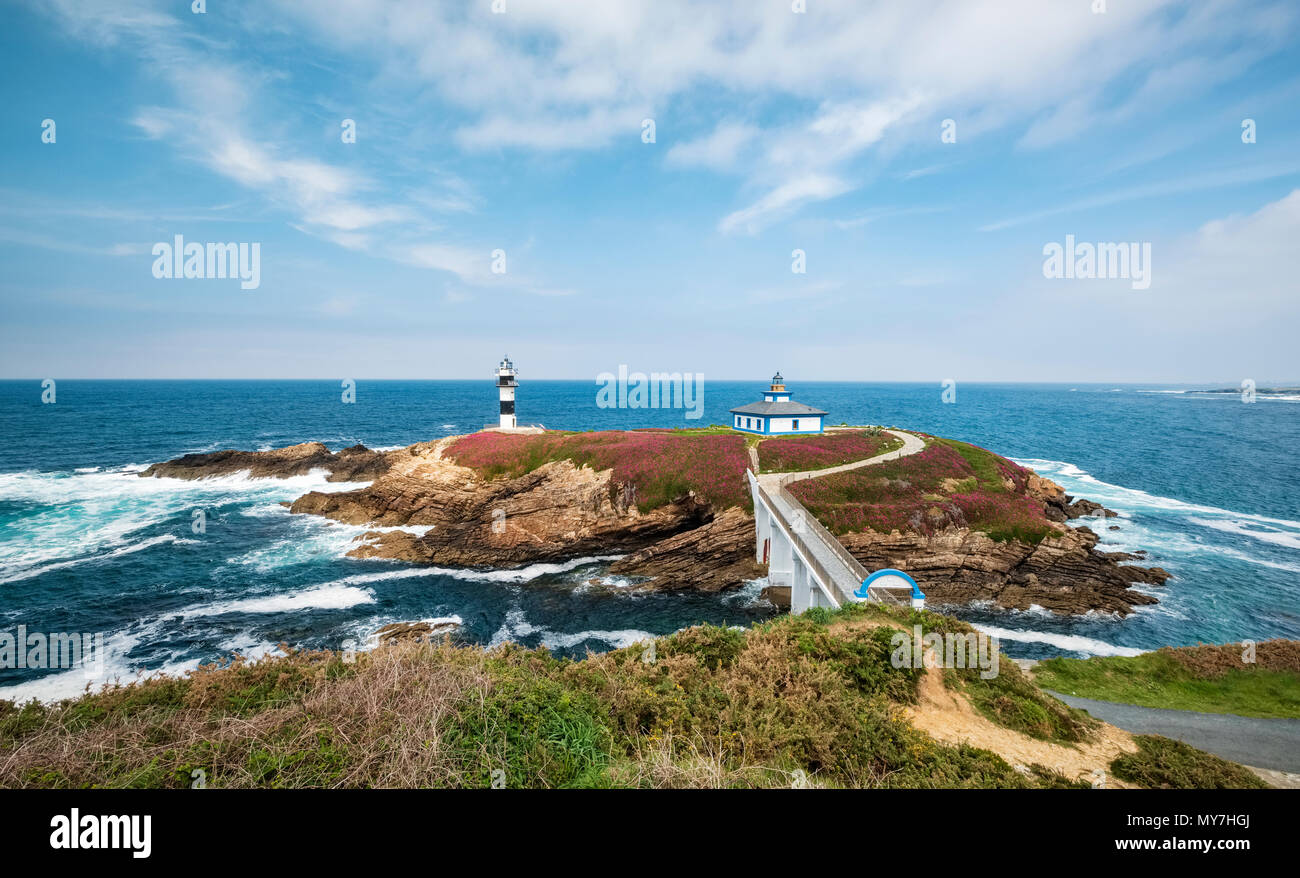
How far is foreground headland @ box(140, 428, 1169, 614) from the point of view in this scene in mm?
32250

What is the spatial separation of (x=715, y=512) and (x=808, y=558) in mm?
13676

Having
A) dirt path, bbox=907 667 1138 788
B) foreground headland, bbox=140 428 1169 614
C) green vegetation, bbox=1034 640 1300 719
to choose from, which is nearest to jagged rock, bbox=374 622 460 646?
foreground headland, bbox=140 428 1169 614

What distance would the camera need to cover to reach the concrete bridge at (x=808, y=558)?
63.2ft

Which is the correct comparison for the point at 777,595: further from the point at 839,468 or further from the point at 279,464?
the point at 279,464

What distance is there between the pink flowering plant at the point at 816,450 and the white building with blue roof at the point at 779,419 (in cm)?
300

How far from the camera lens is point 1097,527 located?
41.7 meters

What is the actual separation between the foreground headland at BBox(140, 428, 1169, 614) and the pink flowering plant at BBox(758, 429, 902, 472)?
18 centimetres

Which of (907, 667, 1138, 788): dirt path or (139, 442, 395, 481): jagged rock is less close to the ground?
(139, 442, 395, 481): jagged rock

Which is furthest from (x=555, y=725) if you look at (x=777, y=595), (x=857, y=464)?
(x=857, y=464)

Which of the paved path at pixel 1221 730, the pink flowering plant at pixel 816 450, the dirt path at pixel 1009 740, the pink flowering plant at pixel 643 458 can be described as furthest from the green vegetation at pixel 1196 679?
the pink flowering plant at pixel 816 450

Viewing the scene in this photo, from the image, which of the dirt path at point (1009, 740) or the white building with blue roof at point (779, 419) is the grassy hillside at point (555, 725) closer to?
the dirt path at point (1009, 740)

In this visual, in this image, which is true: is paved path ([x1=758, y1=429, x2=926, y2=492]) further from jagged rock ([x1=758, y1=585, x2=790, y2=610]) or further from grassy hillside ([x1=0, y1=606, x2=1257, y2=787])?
grassy hillside ([x1=0, y1=606, x2=1257, y2=787])

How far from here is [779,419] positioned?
52094 millimetres
